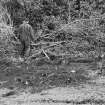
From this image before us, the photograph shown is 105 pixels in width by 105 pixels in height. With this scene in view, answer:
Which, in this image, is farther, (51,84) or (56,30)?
(56,30)

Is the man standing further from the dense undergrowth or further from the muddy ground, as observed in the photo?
the muddy ground

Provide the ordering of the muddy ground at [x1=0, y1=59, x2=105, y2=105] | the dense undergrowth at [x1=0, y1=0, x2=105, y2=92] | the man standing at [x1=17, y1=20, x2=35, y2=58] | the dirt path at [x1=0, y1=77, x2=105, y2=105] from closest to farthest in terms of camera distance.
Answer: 1. the dirt path at [x1=0, y1=77, x2=105, y2=105]
2. the muddy ground at [x1=0, y1=59, x2=105, y2=105]
3. the dense undergrowth at [x1=0, y1=0, x2=105, y2=92]
4. the man standing at [x1=17, y1=20, x2=35, y2=58]

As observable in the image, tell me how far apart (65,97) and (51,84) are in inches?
44.0

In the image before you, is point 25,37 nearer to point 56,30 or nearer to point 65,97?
point 56,30

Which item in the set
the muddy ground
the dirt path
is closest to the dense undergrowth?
the muddy ground

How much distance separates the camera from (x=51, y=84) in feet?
22.3

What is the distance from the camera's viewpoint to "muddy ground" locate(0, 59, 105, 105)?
566 centimetres

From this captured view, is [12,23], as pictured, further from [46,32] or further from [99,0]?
[99,0]

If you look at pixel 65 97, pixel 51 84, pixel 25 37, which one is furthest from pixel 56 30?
pixel 65 97

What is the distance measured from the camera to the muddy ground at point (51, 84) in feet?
18.6

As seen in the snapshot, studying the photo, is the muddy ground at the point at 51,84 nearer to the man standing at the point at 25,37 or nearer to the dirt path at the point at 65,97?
the dirt path at the point at 65,97

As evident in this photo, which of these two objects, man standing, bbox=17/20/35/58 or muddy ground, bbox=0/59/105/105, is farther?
man standing, bbox=17/20/35/58

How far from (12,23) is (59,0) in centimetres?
238

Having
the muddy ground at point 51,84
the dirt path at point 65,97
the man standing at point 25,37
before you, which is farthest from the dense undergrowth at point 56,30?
the dirt path at point 65,97
